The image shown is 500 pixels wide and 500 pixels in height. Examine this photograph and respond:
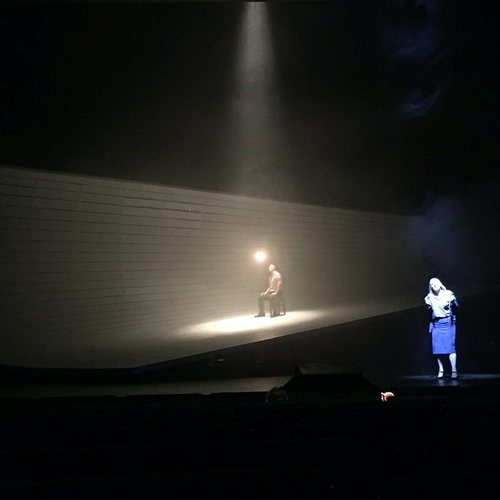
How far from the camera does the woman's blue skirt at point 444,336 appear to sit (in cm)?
861

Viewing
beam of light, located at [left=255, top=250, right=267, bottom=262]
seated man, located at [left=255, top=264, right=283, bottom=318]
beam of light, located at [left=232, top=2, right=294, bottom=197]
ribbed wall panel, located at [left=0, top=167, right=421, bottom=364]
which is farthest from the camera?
beam of light, located at [left=255, top=250, right=267, bottom=262]

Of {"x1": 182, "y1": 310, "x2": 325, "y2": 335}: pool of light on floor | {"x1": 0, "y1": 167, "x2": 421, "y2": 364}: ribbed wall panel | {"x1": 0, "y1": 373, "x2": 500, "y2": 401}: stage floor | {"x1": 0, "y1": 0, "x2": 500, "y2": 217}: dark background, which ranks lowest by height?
{"x1": 0, "y1": 373, "x2": 500, "y2": 401}: stage floor

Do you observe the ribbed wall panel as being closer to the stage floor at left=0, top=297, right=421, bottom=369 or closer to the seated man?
the stage floor at left=0, top=297, right=421, bottom=369

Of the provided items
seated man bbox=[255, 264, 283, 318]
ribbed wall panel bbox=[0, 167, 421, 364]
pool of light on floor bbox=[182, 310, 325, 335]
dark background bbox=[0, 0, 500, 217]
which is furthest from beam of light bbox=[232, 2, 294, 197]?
pool of light on floor bbox=[182, 310, 325, 335]

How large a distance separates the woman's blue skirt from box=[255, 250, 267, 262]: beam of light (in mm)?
5453

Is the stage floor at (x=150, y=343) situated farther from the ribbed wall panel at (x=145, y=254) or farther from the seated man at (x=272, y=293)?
the seated man at (x=272, y=293)

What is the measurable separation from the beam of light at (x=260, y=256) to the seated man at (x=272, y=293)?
1.41ft

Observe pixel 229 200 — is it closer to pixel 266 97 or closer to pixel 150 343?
pixel 266 97

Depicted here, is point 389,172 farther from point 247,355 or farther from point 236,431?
point 236,431

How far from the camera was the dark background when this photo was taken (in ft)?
30.1

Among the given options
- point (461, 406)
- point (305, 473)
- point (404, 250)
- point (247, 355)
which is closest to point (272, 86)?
point (247, 355)

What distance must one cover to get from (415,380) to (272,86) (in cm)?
703

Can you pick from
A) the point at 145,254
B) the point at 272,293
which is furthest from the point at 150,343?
the point at 272,293

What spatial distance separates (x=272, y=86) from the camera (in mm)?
12484
